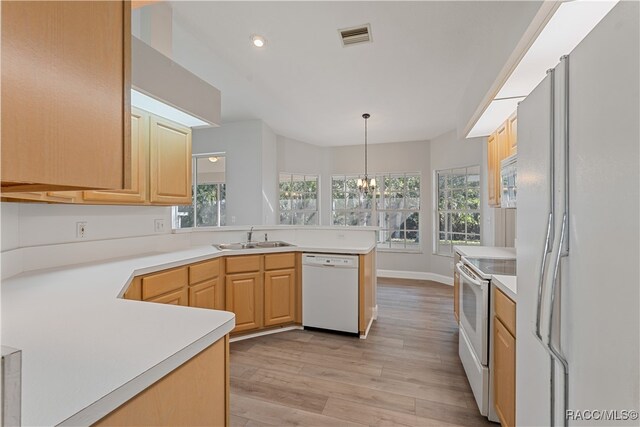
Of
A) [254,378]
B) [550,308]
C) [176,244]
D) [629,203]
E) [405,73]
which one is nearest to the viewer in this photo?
[629,203]

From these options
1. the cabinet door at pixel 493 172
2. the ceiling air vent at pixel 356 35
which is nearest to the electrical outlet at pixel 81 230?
the ceiling air vent at pixel 356 35

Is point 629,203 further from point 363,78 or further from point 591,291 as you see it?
point 363,78

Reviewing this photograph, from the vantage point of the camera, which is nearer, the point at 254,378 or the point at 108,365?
the point at 108,365

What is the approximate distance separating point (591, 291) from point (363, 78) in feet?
9.87

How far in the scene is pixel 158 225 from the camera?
2.60 metres

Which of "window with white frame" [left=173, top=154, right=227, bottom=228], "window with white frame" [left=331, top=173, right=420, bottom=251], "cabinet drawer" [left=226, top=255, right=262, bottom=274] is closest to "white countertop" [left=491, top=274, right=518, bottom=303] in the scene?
"cabinet drawer" [left=226, top=255, right=262, bottom=274]

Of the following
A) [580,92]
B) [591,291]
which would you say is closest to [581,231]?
[591,291]

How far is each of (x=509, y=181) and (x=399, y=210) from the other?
365cm

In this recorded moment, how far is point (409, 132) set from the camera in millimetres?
5191

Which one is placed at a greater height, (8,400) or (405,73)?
(405,73)

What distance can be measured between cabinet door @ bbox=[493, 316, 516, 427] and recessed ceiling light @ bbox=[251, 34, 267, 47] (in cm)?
278

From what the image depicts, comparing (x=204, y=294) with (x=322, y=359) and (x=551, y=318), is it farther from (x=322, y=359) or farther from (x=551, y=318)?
(x=551, y=318)

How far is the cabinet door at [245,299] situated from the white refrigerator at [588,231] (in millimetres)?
2263

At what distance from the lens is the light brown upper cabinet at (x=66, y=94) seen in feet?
1.44
